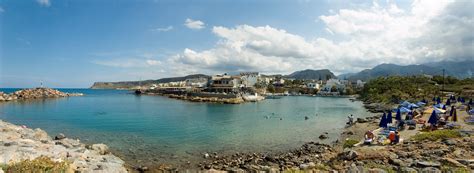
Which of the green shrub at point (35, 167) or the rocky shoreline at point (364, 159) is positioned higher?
the green shrub at point (35, 167)

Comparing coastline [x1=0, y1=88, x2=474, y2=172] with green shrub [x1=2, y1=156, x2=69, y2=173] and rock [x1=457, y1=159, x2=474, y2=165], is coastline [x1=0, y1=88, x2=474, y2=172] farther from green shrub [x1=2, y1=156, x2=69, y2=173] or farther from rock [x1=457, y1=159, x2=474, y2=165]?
green shrub [x1=2, y1=156, x2=69, y2=173]

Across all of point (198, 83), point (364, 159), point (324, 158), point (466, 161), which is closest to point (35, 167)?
point (364, 159)

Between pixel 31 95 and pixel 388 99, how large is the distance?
86.7m

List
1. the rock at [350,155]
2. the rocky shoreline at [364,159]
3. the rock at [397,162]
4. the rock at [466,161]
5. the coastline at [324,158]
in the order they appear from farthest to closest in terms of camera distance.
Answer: the rock at [350,155] → the rock at [397,162] → the coastline at [324,158] → the rock at [466,161] → the rocky shoreline at [364,159]

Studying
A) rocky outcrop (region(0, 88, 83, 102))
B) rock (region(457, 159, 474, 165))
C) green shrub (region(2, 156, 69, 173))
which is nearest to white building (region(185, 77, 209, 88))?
rocky outcrop (region(0, 88, 83, 102))

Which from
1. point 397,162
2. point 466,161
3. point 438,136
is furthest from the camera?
point 438,136

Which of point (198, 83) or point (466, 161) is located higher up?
point (198, 83)

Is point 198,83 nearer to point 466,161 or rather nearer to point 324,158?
point 324,158

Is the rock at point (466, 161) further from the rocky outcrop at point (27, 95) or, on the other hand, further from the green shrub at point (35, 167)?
the rocky outcrop at point (27, 95)

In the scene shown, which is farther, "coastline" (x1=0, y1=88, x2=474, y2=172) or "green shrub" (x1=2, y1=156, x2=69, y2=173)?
"coastline" (x1=0, y1=88, x2=474, y2=172)

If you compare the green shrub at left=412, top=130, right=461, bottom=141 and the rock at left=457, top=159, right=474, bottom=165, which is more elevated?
the rock at left=457, top=159, right=474, bottom=165

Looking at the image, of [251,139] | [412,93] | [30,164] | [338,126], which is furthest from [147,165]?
[412,93]

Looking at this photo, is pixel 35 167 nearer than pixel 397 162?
Yes

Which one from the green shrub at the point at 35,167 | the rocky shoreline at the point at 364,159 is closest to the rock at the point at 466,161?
the rocky shoreline at the point at 364,159
